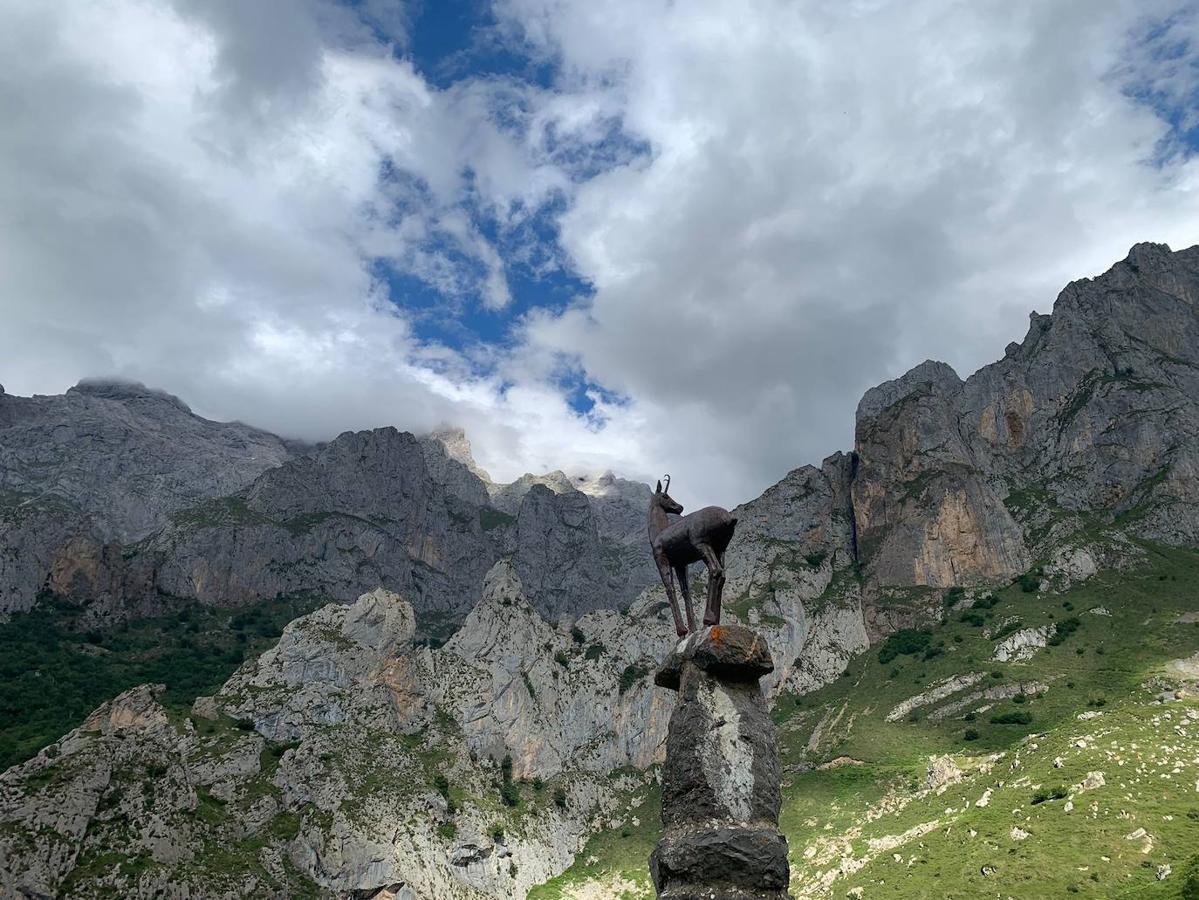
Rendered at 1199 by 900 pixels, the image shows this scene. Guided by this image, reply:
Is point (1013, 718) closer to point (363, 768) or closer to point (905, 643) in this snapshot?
point (905, 643)

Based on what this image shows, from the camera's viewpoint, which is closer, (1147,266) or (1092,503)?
(1092,503)

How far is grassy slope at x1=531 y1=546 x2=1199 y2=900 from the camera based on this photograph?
49125 millimetres

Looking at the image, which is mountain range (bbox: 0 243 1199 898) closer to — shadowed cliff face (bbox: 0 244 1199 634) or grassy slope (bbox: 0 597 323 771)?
shadowed cliff face (bbox: 0 244 1199 634)

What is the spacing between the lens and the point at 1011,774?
75.0 meters

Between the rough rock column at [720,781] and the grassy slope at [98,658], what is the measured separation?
115m

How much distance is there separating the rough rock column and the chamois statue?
4.25 ft

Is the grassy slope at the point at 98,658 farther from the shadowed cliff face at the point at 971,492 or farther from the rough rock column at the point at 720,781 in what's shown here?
the rough rock column at the point at 720,781

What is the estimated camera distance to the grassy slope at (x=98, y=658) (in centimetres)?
11838

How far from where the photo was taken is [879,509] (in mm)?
172500

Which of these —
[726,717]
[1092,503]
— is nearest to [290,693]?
[726,717]

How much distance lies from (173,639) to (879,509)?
493 ft

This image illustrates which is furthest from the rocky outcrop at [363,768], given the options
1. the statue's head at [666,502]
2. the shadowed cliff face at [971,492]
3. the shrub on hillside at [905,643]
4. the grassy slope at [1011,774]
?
the statue's head at [666,502]

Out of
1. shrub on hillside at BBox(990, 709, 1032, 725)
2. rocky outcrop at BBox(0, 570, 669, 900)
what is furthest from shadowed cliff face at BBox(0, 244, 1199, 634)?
shrub on hillside at BBox(990, 709, 1032, 725)

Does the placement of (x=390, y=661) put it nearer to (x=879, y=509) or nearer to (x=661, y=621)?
(x=661, y=621)
